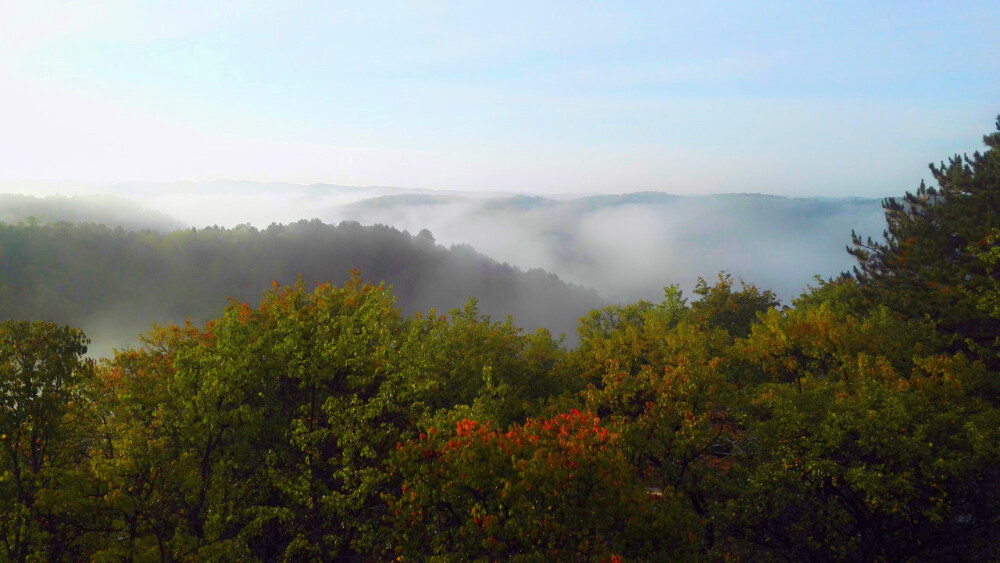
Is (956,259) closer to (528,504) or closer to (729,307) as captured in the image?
(528,504)

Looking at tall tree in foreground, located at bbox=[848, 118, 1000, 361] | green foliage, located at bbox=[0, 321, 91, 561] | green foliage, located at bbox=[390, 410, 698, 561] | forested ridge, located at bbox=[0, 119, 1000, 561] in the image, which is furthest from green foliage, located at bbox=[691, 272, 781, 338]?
green foliage, located at bbox=[0, 321, 91, 561]

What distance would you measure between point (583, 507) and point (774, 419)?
1049cm

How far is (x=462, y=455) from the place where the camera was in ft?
56.5

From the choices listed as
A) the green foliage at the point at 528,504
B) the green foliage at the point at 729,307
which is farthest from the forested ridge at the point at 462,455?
the green foliage at the point at 729,307

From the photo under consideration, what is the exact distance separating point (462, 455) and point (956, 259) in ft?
101

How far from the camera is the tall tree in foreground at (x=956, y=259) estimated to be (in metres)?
30.8

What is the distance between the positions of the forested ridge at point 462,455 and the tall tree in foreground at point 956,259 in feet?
0.65

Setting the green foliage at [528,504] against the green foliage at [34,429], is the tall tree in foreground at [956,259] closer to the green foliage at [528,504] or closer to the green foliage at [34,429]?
the green foliage at [528,504]

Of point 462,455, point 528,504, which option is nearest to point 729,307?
point 528,504

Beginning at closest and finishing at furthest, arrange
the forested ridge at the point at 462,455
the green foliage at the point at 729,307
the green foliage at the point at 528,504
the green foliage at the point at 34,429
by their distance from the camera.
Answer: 1. the green foliage at the point at 528,504
2. the green foliage at the point at 34,429
3. the forested ridge at the point at 462,455
4. the green foliage at the point at 729,307

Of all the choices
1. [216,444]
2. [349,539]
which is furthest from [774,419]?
[216,444]

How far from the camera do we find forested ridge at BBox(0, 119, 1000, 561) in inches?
686

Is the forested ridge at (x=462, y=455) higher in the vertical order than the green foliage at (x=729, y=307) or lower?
higher

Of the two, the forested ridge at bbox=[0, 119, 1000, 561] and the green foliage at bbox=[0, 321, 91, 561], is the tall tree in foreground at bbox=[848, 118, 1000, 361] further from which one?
the green foliage at bbox=[0, 321, 91, 561]
